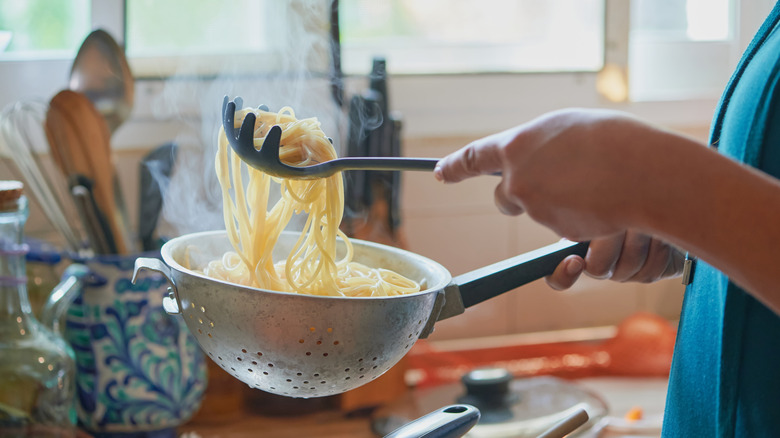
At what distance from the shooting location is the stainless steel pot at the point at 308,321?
582mm

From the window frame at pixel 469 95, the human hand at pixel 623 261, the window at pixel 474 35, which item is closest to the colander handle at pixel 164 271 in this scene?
the human hand at pixel 623 261

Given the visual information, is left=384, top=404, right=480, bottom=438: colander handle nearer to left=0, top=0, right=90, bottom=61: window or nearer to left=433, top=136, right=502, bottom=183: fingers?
left=433, top=136, right=502, bottom=183: fingers

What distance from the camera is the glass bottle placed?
3.08ft

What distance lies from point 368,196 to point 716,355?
0.74 metres

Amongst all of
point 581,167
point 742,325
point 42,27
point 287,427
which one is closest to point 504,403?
point 287,427

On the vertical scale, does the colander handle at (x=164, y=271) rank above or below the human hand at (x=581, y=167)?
below

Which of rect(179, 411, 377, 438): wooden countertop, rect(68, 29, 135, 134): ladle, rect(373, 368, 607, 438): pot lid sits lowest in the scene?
rect(179, 411, 377, 438): wooden countertop

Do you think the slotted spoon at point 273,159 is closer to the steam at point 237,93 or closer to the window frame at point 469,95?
the steam at point 237,93

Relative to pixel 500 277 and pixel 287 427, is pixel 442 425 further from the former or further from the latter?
pixel 287 427

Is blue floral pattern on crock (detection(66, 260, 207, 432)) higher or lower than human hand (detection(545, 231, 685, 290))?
lower

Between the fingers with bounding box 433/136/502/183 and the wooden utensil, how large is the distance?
633 mm

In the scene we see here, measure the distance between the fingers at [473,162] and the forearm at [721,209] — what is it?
10cm

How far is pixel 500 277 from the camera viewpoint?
679 mm

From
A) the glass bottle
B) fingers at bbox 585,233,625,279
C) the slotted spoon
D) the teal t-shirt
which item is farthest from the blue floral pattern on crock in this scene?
the teal t-shirt
